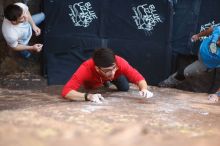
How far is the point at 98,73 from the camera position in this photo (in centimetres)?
409

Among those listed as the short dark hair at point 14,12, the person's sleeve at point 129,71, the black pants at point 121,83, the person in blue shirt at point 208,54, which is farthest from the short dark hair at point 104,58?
the short dark hair at point 14,12

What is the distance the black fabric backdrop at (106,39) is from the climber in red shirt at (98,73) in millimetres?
1932

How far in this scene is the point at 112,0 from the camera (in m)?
6.19

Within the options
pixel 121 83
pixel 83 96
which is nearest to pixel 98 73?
pixel 83 96

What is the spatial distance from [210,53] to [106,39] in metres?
1.95

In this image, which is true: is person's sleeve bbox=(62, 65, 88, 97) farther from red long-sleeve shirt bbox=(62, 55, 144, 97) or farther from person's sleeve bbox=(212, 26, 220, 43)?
person's sleeve bbox=(212, 26, 220, 43)

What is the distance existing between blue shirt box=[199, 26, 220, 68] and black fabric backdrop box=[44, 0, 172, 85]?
107 centimetres

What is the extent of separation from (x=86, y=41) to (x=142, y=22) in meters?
0.96

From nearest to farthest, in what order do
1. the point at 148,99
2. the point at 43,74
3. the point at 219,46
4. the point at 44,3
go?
the point at 148,99 < the point at 219,46 < the point at 44,3 < the point at 43,74

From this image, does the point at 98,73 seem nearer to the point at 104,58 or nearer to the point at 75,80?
the point at 75,80

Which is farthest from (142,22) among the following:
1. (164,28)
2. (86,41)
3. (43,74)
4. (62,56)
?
(43,74)

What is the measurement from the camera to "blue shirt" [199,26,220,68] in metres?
4.77

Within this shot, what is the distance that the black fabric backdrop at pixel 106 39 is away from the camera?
619cm

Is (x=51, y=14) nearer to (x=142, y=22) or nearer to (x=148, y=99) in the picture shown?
(x=142, y=22)
